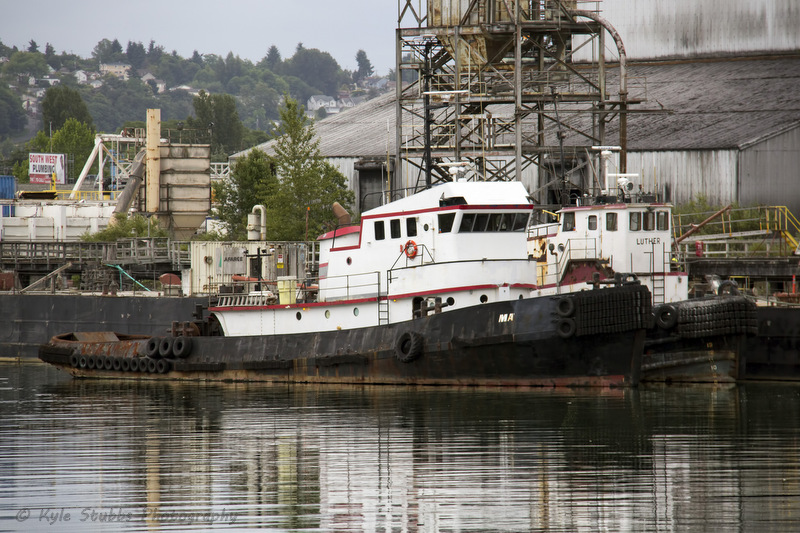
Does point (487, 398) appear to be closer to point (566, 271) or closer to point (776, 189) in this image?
point (566, 271)

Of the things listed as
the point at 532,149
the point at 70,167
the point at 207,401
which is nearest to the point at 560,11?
the point at 532,149

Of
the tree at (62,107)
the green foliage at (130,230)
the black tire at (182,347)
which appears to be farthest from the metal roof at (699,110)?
the tree at (62,107)

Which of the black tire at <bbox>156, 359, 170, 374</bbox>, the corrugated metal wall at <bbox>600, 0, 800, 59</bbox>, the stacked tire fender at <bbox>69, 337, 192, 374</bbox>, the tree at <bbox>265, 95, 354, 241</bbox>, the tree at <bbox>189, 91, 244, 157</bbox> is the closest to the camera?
the stacked tire fender at <bbox>69, 337, 192, 374</bbox>

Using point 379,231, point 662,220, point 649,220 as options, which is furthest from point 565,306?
point 379,231

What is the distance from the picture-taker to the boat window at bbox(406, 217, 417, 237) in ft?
82.9

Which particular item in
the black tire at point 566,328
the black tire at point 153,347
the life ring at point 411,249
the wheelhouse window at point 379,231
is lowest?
the black tire at point 153,347

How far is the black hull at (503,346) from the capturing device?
22.8 metres

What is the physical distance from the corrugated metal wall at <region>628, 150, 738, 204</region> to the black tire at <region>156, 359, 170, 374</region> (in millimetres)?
18999

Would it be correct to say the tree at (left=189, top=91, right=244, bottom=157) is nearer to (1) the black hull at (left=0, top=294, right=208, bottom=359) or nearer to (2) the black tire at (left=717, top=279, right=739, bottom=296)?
(1) the black hull at (left=0, top=294, right=208, bottom=359)

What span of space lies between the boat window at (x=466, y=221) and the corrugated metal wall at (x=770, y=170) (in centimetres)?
1821

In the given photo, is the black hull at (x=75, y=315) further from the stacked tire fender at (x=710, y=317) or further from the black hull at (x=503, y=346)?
the stacked tire fender at (x=710, y=317)

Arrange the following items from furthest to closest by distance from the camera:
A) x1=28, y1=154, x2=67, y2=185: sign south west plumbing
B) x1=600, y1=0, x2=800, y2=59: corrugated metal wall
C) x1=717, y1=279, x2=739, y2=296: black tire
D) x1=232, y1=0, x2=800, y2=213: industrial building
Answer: x1=28, y1=154, x2=67, y2=185: sign south west plumbing
x1=600, y1=0, x2=800, y2=59: corrugated metal wall
x1=232, y1=0, x2=800, y2=213: industrial building
x1=717, y1=279, x2=739, y2=296: black tire

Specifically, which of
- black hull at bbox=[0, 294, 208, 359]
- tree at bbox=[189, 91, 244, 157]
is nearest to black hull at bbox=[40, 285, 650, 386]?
black hull at bbox=[0, 294, 208, 359]

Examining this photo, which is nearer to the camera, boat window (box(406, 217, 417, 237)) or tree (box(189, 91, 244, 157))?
boat window (box(406, 217, 417, 237))
